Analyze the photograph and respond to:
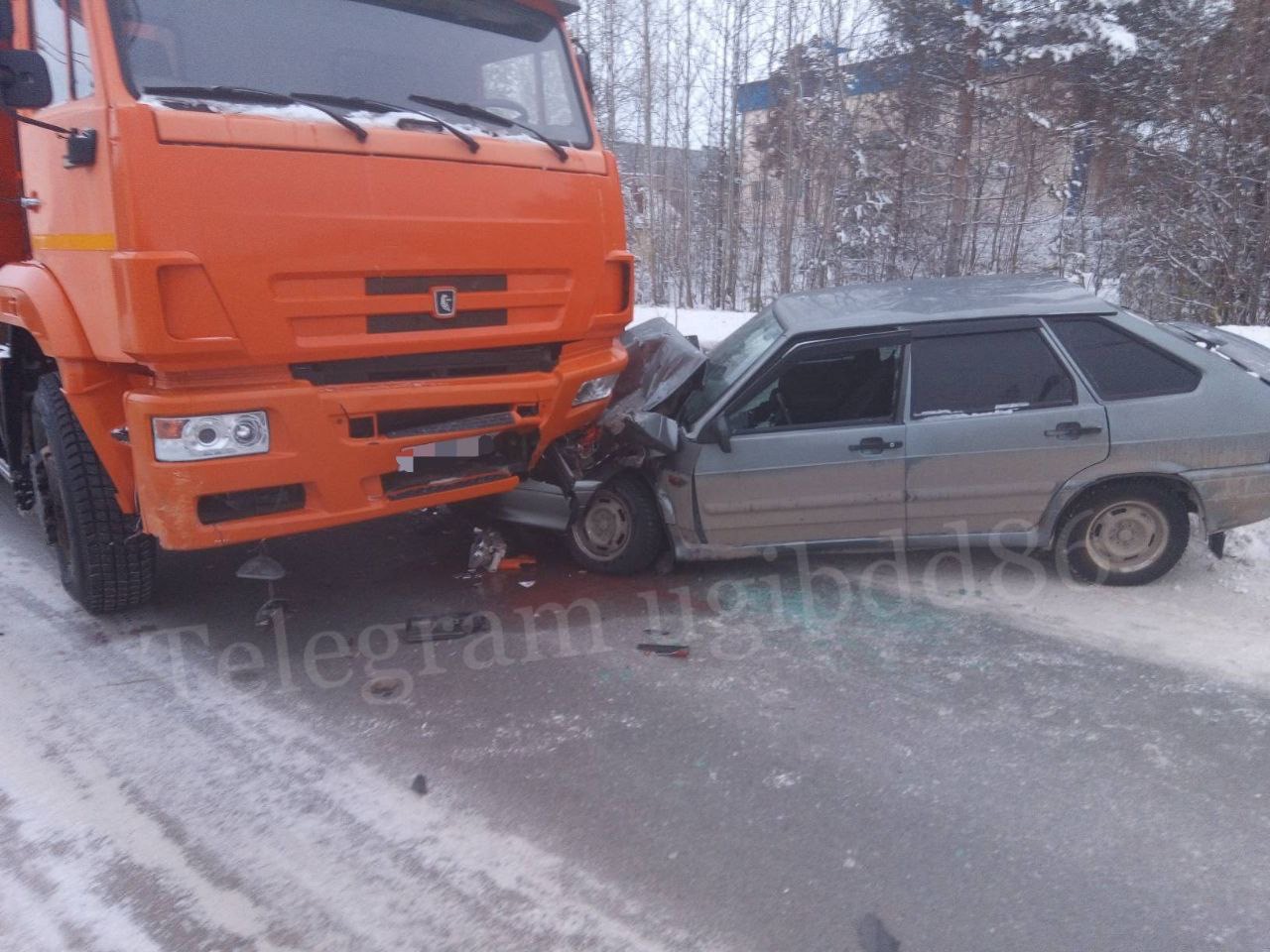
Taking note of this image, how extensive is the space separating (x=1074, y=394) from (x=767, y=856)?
298 cm

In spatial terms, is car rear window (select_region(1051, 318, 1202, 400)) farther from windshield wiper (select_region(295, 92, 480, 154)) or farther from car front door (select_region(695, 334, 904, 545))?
windshield wiper (select_region(295, 92, 480, 154))

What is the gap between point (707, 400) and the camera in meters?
4.99

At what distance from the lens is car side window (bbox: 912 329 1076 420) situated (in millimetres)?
4633

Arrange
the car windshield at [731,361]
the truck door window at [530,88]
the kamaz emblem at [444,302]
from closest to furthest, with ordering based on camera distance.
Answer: the kamaz emblem at [444,302] < the truck door window at [530,88] < the car windshield at [731,361]

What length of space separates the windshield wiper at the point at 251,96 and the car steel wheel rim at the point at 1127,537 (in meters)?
4.01

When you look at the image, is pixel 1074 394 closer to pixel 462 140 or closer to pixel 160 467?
pixel 462 140

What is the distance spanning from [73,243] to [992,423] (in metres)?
4.19

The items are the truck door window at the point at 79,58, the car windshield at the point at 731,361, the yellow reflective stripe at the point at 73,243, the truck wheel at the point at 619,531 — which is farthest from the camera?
the truck wheel at the point at 619,531

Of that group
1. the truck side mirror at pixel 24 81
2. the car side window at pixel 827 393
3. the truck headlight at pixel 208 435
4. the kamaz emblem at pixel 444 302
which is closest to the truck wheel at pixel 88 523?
the truck headlight at pixel 208 435

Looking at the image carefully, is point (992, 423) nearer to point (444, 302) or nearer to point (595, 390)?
point (595, 390)

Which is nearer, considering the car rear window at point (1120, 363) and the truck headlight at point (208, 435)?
the truck headlight at point (208, 435)

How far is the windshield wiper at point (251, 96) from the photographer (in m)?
3.32

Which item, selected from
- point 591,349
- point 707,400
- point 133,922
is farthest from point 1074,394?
point 133,922

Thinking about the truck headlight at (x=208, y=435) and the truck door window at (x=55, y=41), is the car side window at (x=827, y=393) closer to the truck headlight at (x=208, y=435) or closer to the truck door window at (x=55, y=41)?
the truck headlight at (x=208, y=435)
